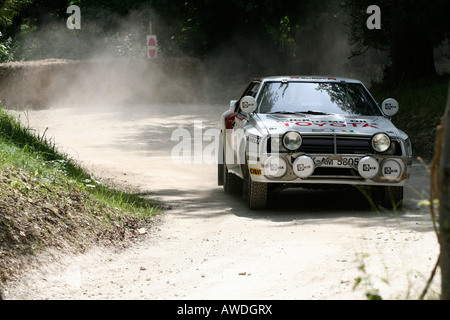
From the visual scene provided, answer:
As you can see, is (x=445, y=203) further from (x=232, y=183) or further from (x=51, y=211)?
(x=232, y=183)

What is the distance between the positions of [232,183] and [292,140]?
2.32 metres

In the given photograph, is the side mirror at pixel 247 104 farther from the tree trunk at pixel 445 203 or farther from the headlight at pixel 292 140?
the tree trunk at pixel 445 203

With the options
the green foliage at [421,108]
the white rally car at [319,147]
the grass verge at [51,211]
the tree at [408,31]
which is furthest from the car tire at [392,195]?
the tree at [408,31]

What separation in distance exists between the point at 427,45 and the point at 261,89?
1011 cm

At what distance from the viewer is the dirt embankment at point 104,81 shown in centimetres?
3042

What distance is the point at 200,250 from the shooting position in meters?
8.34

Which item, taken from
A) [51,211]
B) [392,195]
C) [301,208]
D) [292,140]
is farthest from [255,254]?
[301,208]

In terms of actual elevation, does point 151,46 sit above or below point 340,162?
above

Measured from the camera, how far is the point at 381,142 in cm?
997

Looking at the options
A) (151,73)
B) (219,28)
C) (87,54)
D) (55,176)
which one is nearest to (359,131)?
(55,176)

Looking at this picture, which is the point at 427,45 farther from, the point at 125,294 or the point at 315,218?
the point at 125,294

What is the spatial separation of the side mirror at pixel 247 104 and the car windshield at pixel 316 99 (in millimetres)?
160

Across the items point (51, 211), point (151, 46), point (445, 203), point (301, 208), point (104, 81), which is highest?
point (151, 46)

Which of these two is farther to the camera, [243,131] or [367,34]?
[367,34]
